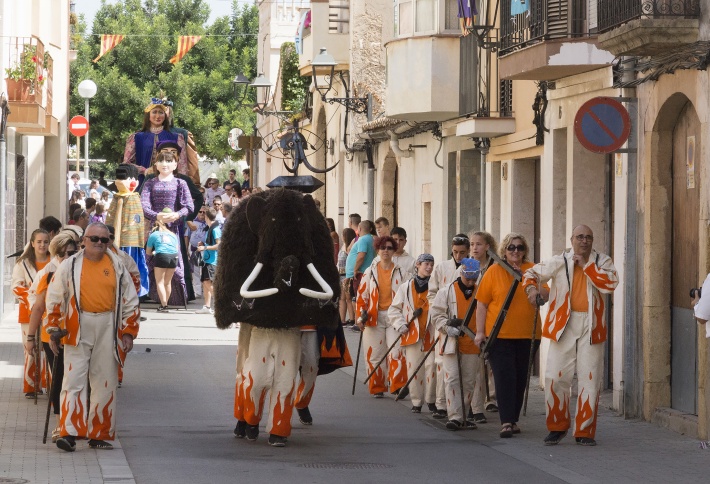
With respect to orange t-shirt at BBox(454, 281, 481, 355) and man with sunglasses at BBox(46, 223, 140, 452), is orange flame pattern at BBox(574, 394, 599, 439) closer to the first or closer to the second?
orange t-shirt at BBox(454, 281, 481, 355)

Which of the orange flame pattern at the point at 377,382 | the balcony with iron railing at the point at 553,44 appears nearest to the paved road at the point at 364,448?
the orange flame pattern at the point at 377,382

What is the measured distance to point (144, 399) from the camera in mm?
16078

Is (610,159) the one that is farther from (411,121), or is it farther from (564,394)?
(411,121)

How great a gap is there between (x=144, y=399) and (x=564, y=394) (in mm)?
4567

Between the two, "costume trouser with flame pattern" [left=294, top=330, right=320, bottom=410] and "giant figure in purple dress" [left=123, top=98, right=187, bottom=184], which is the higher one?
"giant figure in purple dress" [left=123, top=98, right=187, bottom=184]

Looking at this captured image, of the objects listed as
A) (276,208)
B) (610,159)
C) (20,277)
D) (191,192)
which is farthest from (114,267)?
(191,192)

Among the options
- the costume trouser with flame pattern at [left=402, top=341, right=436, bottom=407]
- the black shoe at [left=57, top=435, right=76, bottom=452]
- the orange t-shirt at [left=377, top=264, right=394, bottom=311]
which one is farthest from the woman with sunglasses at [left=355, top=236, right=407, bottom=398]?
the black shoe at [left=57, top=435, right=76, bottom=452]

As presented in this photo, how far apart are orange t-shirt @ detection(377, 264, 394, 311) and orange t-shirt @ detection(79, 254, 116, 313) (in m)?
4.92

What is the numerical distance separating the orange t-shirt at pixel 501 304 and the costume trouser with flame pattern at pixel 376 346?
3.28 meters

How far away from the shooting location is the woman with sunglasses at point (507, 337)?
45.0 ft

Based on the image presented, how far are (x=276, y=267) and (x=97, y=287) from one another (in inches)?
54.4

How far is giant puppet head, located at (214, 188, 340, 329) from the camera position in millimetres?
12781

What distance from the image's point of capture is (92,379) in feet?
40.9

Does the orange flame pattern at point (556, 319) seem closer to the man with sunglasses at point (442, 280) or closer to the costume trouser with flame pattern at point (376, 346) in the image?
the man with sunglasses at point (442, 280)
